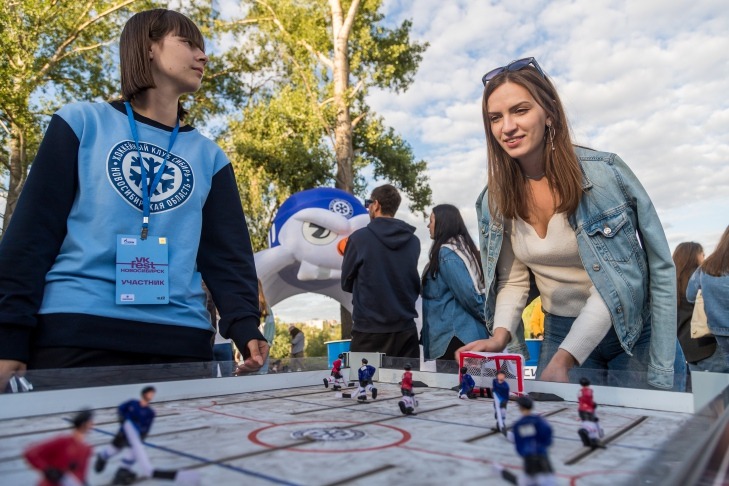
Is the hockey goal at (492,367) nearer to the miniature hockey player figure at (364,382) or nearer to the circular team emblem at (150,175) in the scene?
the miniature hockey player figure at (364,382)

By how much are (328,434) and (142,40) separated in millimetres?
1563

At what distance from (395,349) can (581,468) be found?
3.40 m

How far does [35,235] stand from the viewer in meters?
1.63

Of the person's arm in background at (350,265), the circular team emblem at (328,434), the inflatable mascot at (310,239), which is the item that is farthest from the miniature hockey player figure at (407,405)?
the inflatable mascot at (310,239)

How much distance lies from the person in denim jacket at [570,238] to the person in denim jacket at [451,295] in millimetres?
1557

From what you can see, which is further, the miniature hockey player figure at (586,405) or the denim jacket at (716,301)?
the denim jacket at (716,301)

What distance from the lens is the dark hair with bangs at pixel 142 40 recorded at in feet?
6.34

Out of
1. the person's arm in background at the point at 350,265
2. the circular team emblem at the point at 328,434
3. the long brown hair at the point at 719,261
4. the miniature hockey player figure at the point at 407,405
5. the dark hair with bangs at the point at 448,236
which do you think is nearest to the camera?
the circular team emblem at the point at 328,434

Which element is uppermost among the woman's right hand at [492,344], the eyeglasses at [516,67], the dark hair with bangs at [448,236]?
the eyeglasses at [516,67]

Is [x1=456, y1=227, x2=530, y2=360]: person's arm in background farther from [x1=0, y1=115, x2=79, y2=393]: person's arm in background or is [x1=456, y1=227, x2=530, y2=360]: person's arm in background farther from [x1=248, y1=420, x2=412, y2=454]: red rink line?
[x1=0, y1=115, x2=79, y2=393]: person's arm in background

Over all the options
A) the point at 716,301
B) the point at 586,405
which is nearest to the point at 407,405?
the point at 586,405

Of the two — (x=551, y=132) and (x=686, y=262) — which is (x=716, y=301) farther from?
(x=551, y=132)

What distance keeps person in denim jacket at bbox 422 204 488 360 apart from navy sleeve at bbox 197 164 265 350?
2041 mm

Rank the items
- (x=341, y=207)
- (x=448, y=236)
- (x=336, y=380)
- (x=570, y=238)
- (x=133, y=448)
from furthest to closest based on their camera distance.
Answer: (x=341, y=207)
(x=448, y=236)
(x=570, y=238)
(x=336, y=380)
(x=133, y=448)
